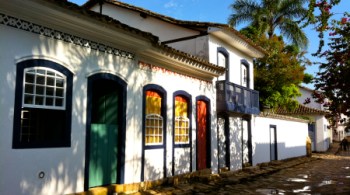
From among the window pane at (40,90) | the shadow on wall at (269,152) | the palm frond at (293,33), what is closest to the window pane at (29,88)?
the window pane at (40,90)

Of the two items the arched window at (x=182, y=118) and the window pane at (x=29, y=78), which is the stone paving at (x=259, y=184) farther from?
the window pane at (x=29, y=78)

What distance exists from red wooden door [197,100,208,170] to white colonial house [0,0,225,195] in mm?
1095

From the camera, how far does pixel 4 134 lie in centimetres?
608

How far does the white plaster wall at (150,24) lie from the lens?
46.9ft

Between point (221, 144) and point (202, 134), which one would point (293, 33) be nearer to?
point (221, 144)

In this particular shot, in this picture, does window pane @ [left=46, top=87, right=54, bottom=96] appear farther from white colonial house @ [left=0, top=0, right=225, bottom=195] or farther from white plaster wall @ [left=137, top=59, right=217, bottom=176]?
white plaster wall @ [left=137, top=59, right=217, bottom=176]

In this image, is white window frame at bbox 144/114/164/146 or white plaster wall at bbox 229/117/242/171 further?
white plaster wall at bbox 229/117/242/171

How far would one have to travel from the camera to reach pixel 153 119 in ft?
33.4

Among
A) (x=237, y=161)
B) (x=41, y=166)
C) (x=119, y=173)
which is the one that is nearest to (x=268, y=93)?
(x=237, y=161)

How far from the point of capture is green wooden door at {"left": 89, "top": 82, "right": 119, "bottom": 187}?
8.24 m

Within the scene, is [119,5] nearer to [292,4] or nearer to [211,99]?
[211,99]

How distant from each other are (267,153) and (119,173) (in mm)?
12041

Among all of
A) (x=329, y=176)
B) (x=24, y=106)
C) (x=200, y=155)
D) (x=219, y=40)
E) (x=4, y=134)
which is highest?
(x=219, y=40)

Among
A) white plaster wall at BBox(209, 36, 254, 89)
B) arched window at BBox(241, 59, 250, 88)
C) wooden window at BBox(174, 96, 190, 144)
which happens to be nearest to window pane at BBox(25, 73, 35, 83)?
wooden window at BBox(174, 96, 190, 144)
